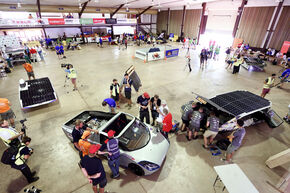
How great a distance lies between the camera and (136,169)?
4426mm

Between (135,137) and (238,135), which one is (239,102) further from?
(135,137)

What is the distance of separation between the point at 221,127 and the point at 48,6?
1026 inches

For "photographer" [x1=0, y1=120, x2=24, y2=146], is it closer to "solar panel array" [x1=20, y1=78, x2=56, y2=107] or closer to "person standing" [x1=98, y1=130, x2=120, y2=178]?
"person standing" [x1=98, y1=130, x2=120, y2=178]

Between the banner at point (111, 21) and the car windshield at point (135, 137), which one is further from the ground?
the banner at point (111, 21)

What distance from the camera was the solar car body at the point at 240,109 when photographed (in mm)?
5379

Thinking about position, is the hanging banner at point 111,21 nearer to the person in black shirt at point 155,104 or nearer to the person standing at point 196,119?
the person in black shirt at point 155,104

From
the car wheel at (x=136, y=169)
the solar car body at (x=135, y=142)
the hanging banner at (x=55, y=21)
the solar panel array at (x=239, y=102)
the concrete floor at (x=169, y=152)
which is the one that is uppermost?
the hanging banner at (x=55, y=21)

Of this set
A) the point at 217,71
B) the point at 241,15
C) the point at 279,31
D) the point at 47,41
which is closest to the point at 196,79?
the point at 217,71

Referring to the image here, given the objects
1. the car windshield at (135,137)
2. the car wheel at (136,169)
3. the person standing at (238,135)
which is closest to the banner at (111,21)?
the car windshield at (135,137)

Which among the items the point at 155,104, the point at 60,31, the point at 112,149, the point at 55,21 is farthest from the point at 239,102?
the point at 60,31

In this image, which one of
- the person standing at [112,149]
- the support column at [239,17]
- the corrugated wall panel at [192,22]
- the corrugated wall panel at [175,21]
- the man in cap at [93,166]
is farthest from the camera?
the corrugated wall panel at [175,21]

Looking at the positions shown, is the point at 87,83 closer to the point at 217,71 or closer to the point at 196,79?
the point at 196,79

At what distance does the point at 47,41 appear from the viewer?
21859mm

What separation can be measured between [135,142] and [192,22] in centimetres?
2888
